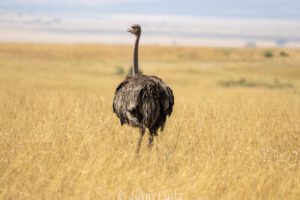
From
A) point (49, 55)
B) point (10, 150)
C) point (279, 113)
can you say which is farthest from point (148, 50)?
point (10, 150)

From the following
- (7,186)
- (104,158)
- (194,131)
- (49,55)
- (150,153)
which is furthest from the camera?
(49,55)

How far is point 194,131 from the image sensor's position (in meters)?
9.33

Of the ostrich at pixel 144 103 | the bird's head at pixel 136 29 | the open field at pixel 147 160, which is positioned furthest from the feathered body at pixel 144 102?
the bird's head at pixel 136 29

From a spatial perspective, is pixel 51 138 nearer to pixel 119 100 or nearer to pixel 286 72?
pixel 119 100

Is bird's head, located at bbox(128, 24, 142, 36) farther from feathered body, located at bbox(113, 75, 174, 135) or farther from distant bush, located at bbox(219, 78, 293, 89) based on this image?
distant bush, located at bbox(219, 78, 293, 89)

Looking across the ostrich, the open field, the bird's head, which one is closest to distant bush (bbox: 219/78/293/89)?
the open field

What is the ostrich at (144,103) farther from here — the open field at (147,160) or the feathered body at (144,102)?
the open field at (147,160)

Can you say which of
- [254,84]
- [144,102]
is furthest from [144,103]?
[254,84]

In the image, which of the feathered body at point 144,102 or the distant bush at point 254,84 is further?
the distant bush at point 254,84

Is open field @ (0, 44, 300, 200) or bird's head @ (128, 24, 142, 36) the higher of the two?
bird's head @ (128, 24, 142, 36)

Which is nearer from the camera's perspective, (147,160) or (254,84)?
(147,160)

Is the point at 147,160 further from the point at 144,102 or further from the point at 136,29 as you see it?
the point at 136,29

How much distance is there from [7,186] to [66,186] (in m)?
0.59

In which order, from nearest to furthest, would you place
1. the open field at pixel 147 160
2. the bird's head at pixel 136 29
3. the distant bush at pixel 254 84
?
the open field at pixel 147 160 < the bird's head at pixel 136 29 < the distant bush at pixel 254 84
